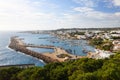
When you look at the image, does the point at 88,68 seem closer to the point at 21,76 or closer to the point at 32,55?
the point at 21,76

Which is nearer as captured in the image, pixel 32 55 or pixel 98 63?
pixel 98 63

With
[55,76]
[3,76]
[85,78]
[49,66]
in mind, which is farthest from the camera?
[49,66]

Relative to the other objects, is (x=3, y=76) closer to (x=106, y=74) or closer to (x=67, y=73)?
(x=67, y=73)

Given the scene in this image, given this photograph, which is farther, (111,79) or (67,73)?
(67,73)

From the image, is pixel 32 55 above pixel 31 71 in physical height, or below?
below

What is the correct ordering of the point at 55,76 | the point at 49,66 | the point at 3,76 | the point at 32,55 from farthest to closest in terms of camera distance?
the point at 32,55, the point at 49,66, the point at 3,76, the point at 55,76

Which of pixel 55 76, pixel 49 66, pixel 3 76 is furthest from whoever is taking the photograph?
pixel 49 66

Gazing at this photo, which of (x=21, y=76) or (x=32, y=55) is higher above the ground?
(x=21, y=76)

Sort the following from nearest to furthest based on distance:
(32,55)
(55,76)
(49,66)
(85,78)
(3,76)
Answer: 1. (85,78)
2. (55,76)
3. (3,76)
4. (49,66)
5. (32,55)

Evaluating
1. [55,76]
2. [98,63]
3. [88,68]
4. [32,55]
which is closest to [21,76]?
[55,76]

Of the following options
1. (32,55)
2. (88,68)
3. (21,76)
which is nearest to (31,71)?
(21,76)
